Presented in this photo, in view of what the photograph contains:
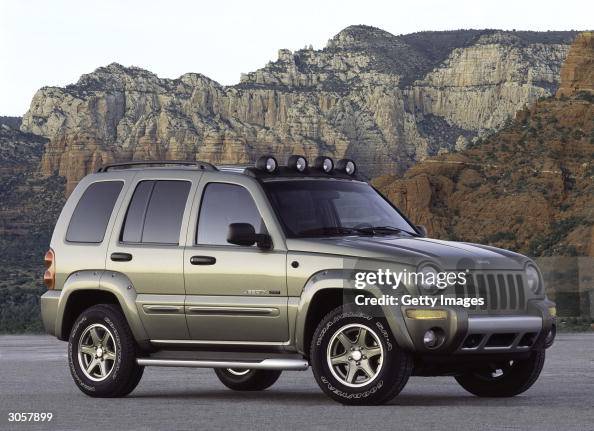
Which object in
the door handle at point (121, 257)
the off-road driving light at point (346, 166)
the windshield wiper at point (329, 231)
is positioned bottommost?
the door handle at point (121, 257)

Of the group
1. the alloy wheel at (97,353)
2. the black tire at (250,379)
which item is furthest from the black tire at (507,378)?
the alloy wheel at (97,353)

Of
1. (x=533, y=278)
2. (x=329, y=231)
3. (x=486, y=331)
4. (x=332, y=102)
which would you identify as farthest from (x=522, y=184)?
(x=332, y=102)

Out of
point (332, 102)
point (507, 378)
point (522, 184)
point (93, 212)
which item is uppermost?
point (93, 212)

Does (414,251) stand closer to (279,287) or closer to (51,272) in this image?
(279,287)

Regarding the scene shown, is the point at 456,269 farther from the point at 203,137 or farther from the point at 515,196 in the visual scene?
the point at 203,137

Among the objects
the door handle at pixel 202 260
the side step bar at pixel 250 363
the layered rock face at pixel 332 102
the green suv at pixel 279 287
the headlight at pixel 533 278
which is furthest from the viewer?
the layered rock face at pixel 332 102

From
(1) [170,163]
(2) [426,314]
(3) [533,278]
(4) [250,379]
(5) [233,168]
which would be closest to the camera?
(2) [426,314]

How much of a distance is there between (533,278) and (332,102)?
139m

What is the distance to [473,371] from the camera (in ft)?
43.8

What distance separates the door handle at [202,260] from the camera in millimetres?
12844

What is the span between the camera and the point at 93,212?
14133mm

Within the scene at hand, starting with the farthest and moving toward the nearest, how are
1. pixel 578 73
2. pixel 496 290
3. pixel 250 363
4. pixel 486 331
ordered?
pixel 578 73 → pixel 250 363 → pixel 496 290 → pixel 486 331

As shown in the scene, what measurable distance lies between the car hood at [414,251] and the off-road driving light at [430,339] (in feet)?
1.95

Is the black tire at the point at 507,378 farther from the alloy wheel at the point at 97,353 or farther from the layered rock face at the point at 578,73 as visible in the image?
the layered rock face at the point at 578,73
